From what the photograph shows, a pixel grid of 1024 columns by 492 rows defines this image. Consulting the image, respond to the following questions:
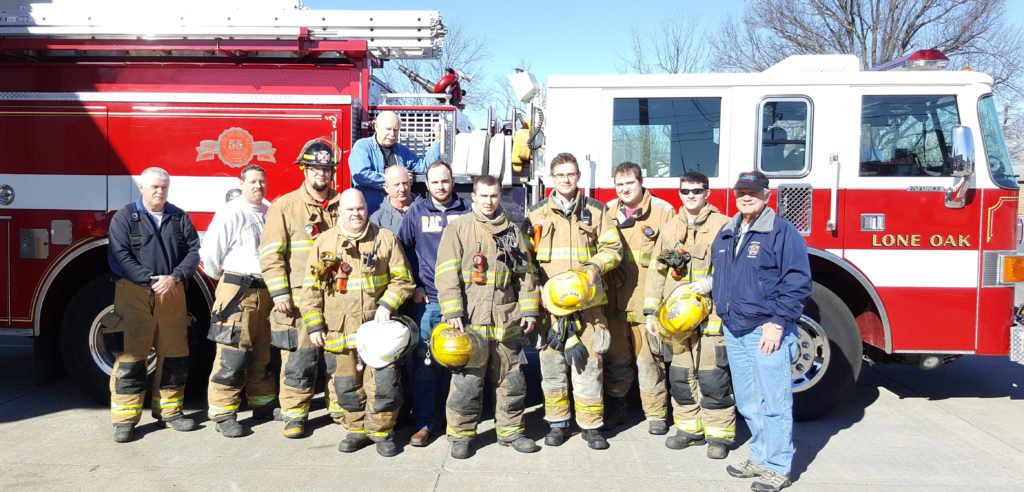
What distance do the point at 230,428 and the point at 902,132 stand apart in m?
4.97

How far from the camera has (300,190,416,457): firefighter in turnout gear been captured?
4.54 m

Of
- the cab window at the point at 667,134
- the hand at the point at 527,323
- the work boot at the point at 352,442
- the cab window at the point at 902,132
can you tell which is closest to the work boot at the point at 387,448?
the work boot at the point at 352,442

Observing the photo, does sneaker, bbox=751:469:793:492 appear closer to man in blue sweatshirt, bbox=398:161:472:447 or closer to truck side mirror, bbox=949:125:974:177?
man in blue sweatshirt, bbox=398:161:472:447

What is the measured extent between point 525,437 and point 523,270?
1.10 m

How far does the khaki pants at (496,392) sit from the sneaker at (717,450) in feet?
3.91

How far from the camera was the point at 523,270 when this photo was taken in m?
4.60

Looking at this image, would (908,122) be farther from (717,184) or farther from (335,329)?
(335,329)

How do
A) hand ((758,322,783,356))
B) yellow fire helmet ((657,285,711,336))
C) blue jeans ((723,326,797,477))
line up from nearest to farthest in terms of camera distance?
hand ((758,322,783,356)) → blue jeans ((723,326,797,477)) → yellow fire helmet ((657,285,711,336))

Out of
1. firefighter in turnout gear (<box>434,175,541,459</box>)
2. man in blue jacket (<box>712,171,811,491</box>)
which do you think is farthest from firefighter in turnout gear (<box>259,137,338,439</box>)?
man in blue jacket (<box>712,171,811,491</box>)

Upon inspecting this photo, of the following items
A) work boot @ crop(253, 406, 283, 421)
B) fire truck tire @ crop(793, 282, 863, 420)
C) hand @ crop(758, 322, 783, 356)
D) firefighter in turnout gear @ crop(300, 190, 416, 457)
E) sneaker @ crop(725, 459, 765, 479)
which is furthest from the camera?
work boot @ crop(253, 406, 283, 421)

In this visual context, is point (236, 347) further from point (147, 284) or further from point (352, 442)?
point (352, 442)

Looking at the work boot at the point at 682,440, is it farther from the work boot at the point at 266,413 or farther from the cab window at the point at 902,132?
the work boot at the point at 266,413

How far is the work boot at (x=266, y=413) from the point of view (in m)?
5.38

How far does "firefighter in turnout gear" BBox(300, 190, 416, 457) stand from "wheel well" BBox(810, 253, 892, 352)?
291 cm
